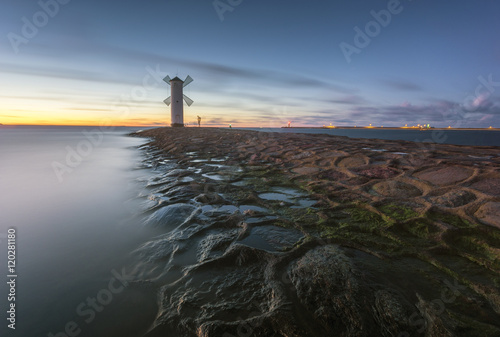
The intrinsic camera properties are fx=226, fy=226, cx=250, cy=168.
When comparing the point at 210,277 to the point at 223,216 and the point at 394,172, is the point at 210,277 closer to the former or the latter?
the point at 223,216

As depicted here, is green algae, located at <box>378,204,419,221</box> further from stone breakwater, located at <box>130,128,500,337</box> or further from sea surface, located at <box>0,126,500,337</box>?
sea surface, located at <box>0,126,500,337</box>

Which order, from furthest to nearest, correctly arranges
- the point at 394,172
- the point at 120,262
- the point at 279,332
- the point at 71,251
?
the point at 394,172 < the point at 71,251 < the point at 120,262 < the point at 279,332

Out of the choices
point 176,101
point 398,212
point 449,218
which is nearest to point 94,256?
point 398,212

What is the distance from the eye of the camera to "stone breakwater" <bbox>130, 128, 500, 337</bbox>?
2000 millimetres

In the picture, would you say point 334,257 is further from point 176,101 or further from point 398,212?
point 176,101

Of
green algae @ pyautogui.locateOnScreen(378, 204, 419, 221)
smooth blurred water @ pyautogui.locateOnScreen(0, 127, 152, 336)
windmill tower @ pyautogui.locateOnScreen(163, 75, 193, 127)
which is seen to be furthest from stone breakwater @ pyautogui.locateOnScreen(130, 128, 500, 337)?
windmill tower @ pyautogui.locateOnScreen(163, 75, 193, 127)

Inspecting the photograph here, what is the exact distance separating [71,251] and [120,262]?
1.06m

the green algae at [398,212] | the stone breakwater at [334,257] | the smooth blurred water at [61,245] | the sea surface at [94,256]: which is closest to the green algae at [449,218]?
the stone breakwater at [334,257]

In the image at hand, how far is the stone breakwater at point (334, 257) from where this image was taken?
2.00m

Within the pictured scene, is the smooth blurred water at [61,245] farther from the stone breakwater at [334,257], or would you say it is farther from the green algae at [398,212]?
the green algae at [398,212]

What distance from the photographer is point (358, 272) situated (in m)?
2.54

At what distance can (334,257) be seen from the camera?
2.84 metres

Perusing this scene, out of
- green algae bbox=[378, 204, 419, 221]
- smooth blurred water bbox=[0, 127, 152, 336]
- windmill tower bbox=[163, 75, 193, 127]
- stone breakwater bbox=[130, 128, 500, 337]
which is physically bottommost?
smooth blurred water bbox=[0, 127, 152, 336]

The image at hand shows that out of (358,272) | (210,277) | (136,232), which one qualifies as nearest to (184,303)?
(210,277)
